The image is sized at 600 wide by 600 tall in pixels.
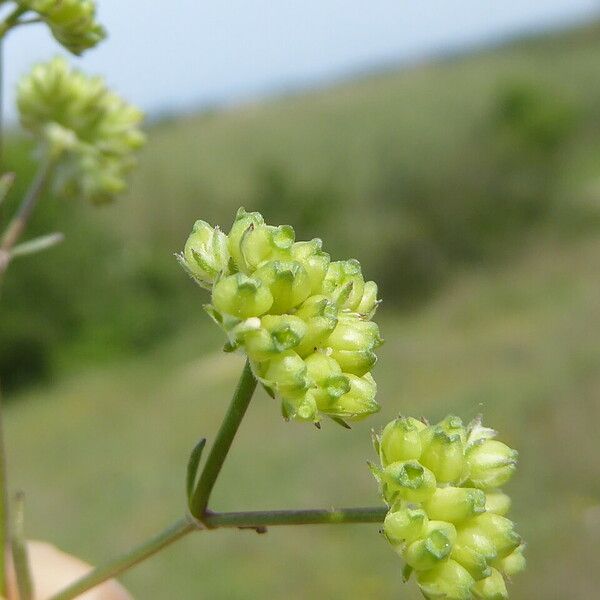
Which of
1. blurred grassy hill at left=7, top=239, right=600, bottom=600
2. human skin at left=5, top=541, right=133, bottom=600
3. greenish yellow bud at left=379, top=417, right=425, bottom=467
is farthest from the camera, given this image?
blurred grassy hill at left=7, top=239, right=600, bottom=600

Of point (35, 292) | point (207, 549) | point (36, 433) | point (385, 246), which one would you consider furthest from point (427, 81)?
point (207, 549)

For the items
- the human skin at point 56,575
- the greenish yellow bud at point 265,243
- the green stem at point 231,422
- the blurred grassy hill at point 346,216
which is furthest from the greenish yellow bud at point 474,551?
the blurred grassy hill at point 346,216

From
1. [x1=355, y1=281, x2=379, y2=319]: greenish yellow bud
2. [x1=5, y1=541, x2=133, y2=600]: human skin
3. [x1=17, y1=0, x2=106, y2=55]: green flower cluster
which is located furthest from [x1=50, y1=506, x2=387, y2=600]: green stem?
[x1=17, y1=0, x2=106, y2=55]: green flower cluster

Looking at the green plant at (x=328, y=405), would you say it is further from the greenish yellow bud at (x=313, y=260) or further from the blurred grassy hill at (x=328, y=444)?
the blurred grassy hill at (x=328, y=444)

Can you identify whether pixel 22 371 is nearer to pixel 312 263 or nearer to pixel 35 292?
pixel 35 292

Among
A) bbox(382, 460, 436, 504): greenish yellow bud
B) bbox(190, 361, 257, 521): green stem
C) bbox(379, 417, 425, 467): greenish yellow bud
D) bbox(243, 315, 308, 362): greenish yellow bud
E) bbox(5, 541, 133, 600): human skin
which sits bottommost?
bbox(5, 541, 133, 600): human skin

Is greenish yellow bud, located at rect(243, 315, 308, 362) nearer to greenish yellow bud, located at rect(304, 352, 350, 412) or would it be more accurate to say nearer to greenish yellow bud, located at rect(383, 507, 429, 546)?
greenish yellow bud, located at rect(304, 352, 350, 412)

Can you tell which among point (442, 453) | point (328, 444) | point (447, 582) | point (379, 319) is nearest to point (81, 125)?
point (442, 453)

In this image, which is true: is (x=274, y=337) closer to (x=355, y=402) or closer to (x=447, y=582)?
(x=355, y=402)
